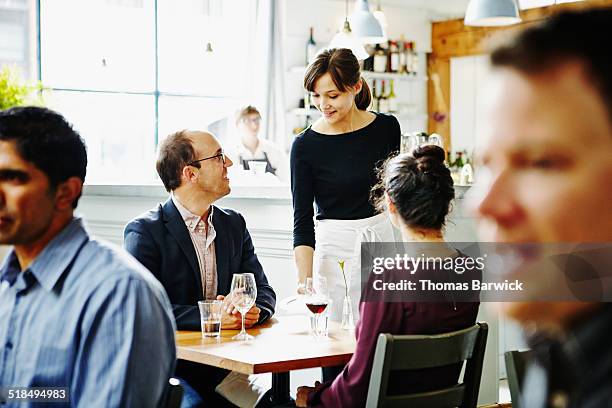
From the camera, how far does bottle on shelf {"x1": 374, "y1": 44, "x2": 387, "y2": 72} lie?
8.63 metres

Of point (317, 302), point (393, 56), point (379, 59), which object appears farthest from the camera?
point (393, 56)

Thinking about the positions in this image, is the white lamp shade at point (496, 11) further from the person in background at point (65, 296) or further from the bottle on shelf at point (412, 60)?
the person in background at point (65, 296)

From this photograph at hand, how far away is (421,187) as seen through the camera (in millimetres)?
2301

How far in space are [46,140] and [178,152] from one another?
132 centimetres

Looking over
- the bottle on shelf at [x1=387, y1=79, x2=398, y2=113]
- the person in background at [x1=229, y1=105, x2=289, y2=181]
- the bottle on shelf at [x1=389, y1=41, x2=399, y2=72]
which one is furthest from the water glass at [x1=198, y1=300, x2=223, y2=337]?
the bottle on shelf at [x1=389, y1=41, x2=399, y2=72]

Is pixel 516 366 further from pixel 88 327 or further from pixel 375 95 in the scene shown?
pixel 375 95

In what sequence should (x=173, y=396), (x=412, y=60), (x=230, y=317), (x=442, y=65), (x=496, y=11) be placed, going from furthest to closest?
(x=442, y=65), (x=412, y=60), (x=496, y=11), (x=230, y=317), (x=173, y=396)

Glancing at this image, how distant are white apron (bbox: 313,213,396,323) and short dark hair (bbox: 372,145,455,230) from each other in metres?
0.68

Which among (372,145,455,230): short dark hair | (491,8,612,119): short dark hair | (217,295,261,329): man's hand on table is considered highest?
(491,8,612,119): short dark hair

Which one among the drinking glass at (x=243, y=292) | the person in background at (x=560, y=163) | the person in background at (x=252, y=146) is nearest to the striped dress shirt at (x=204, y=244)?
the drinking glass at (x=243, y=292)

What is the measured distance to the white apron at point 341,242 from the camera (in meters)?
3.03

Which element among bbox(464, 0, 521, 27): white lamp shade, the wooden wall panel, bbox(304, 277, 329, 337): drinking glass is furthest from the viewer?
the wooden wall panel

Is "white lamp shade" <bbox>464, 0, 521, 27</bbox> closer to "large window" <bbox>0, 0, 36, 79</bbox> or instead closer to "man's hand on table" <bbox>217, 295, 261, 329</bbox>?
"man's hand on table" <bbox>217, 295, 261, 329</bbox>

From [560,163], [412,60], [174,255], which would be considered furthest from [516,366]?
[412,60]
